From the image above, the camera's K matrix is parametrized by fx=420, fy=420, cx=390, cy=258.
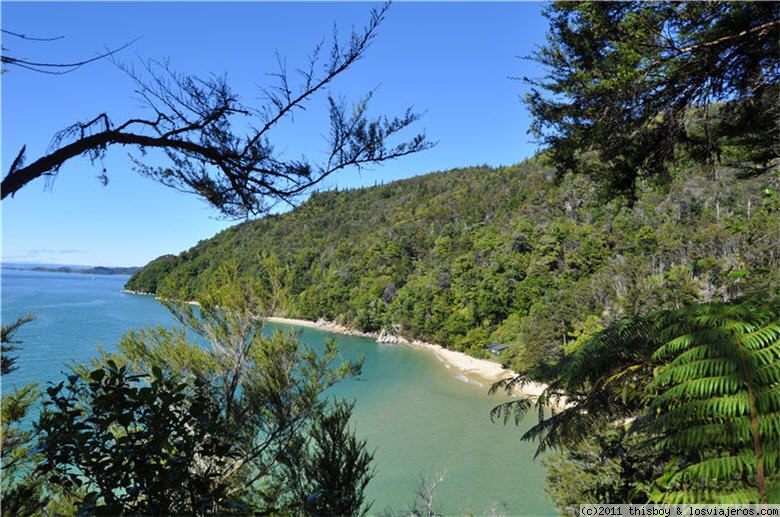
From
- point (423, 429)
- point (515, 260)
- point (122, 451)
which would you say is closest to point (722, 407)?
point (122, 451)

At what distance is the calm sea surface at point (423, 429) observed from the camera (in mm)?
11125

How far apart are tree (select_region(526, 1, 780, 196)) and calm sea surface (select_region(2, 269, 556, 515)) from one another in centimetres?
501

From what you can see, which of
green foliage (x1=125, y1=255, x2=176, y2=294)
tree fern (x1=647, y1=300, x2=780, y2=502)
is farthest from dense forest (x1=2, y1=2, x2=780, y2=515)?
green foliage (x1=125, y1=255, x2=176, y2=294)

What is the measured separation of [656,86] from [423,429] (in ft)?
52.5

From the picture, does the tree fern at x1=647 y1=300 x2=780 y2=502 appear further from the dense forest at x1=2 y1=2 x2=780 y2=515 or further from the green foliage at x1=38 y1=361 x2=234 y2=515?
the green foliage at x1=38 y1=361 x2=234 y2=515

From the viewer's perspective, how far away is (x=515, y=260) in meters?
35.6

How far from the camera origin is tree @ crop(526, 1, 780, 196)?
2637 millimetres

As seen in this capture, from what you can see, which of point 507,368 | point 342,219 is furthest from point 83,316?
point 342,219

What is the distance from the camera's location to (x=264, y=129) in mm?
2326

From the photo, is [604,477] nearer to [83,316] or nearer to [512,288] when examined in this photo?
[512,288]

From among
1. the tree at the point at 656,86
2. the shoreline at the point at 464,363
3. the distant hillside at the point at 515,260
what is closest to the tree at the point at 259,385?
the distant hillside at the point at 515,260

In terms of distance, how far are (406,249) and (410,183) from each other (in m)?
41.4

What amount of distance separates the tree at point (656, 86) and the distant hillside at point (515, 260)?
0.54 m

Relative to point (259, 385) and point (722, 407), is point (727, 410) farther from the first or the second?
point (259, 385)
